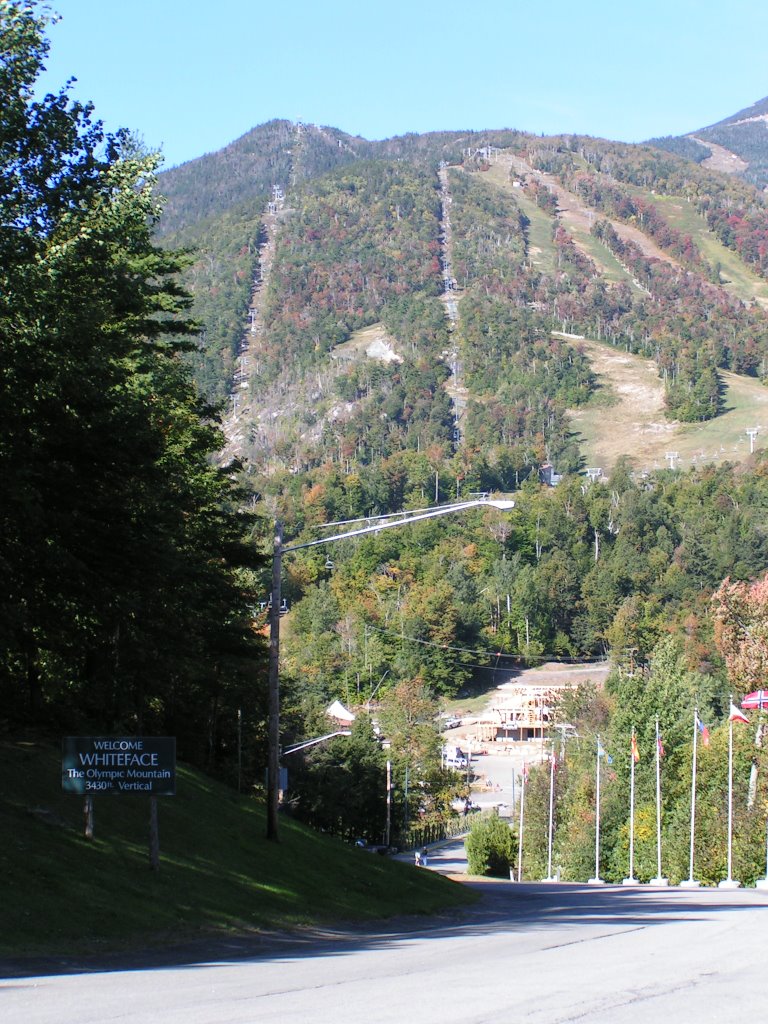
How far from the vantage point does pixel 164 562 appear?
82.5ft

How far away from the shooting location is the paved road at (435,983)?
1172 cm

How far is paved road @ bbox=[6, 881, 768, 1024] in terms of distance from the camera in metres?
11.7

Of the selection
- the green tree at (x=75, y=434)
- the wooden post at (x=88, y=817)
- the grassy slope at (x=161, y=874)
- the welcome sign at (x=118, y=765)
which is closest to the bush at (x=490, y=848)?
the grassy slope at (x=161, y=874)

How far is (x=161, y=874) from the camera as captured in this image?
22.4 meters

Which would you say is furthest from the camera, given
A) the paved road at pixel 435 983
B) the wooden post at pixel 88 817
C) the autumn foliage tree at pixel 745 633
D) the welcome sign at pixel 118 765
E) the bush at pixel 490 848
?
the autumn foliage tree at pixel 745 633

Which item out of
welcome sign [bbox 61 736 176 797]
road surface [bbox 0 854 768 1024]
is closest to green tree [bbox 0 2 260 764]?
welcome sign [bbox 61 736 176 797]

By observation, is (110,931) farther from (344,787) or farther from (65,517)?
(344,787)

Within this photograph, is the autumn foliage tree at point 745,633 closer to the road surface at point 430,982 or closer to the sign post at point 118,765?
the road surface at point 430,982

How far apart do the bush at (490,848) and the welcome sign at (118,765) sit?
6441cm

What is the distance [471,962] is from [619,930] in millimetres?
6059

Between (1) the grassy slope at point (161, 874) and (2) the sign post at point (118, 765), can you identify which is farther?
(2) the sign post at point (118, 765)

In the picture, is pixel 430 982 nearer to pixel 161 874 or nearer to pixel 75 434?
pixel 161 874

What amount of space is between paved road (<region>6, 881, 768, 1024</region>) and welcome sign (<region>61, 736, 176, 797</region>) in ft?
10.3

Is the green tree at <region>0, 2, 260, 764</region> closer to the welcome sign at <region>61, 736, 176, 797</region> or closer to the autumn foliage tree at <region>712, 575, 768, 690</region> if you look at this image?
the welcome sign at <region>61, 736, 176, 797</region>
